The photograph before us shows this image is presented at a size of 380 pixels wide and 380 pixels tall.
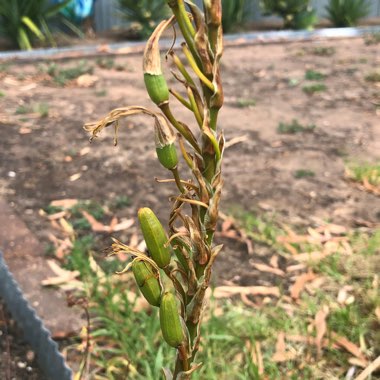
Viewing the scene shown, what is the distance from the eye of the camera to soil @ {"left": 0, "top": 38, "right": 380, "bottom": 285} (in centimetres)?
376

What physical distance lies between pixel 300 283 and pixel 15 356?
1415 millimetres

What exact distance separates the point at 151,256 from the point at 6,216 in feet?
9.57

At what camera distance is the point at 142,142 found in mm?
4801

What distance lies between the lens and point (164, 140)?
2.62 ft

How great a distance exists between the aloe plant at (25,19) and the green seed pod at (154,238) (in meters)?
8.18

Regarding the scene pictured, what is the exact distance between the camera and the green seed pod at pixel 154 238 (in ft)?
2.70

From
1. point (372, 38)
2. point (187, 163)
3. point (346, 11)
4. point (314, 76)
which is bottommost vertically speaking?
point (314, 76)

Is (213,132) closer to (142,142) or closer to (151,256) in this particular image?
(151,256)

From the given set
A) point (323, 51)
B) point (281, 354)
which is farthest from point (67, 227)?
point (323, 51)

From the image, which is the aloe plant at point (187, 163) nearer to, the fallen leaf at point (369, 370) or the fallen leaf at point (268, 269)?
the fallen leaf at point (369, 370)

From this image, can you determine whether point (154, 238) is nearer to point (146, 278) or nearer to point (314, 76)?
point (146, 278)

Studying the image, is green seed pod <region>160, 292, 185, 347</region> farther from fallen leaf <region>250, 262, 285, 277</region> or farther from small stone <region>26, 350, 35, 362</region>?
fallen leaf <region>250, 262, 285, 277</region>

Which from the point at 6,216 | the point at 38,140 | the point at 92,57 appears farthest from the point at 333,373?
the point at 92,57

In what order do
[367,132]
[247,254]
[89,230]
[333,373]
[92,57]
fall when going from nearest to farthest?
[333,373]
[247,254]
[89,230]
[367,132]
[92,57]
